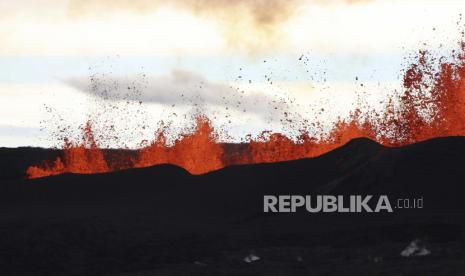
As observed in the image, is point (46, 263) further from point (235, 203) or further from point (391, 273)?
point (235, 203)

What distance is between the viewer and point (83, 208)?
57.0 m

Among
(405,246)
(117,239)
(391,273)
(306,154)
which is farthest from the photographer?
(306,154)

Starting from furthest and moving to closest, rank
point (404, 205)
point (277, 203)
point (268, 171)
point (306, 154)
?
point (306, 154), point (268, 171), point (277, 203), point (404, 205)

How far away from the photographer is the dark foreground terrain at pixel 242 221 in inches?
1398

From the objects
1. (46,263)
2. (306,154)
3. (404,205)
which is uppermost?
(306,154)

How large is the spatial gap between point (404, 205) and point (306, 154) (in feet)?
113

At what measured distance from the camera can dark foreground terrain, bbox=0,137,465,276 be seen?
35500 mm

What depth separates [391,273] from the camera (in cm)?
2880

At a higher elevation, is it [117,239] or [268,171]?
[268,171]

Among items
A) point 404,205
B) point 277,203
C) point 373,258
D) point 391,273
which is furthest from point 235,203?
point 391,273

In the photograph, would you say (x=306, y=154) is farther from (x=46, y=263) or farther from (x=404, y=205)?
(x=46, y=263)

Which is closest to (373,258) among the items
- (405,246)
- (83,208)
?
(405,246)

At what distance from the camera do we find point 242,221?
51.7m

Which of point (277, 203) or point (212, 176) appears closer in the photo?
point (277, 203)
